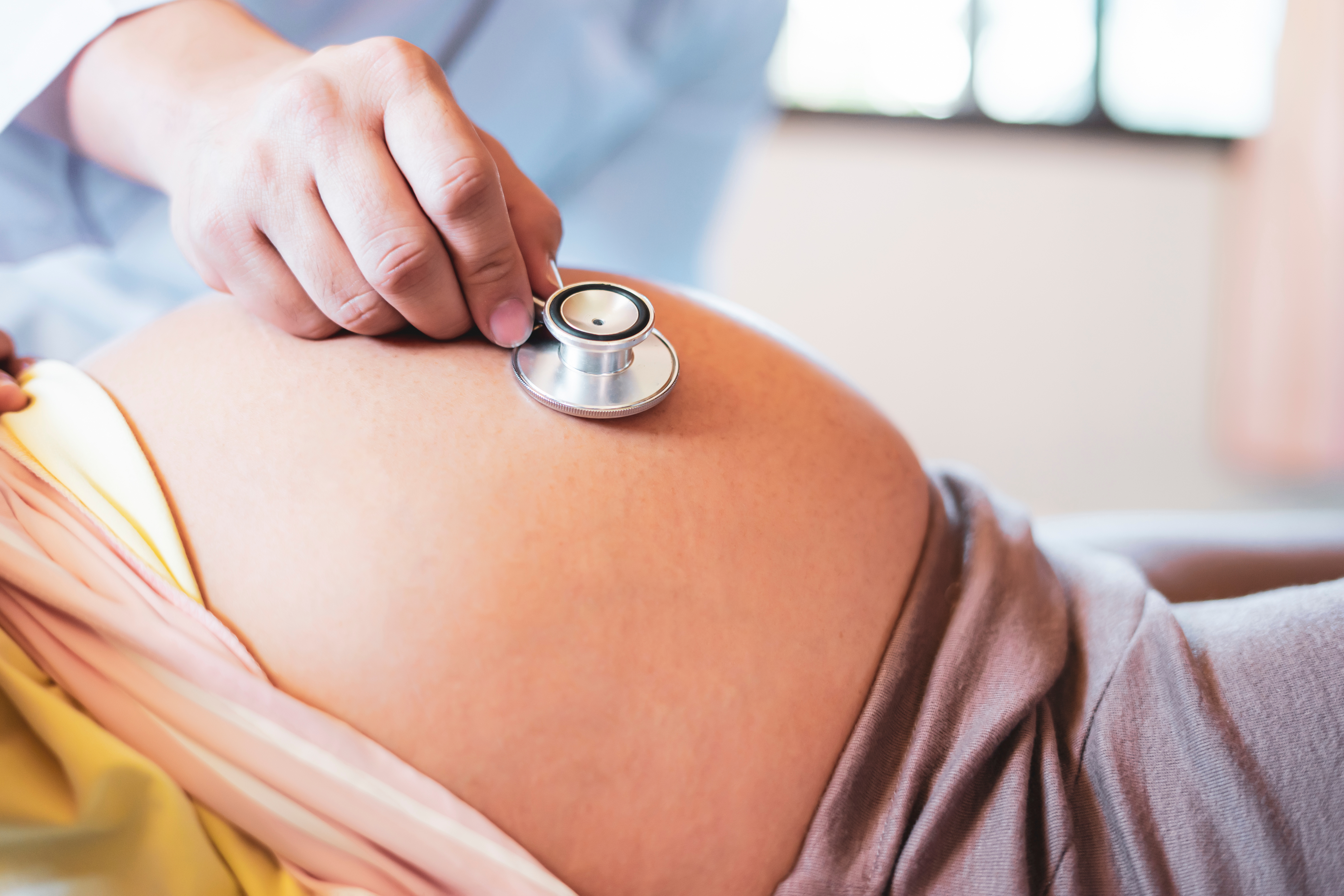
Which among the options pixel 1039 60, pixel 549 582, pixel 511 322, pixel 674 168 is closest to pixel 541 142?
pixel 674 168

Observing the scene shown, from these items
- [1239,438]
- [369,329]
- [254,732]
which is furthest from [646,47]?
[1239,438]

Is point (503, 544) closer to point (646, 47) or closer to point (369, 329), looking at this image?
point (369, 329)

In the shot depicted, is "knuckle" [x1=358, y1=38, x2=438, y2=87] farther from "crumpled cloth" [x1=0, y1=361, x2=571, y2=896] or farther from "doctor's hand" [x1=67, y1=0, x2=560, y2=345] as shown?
"crumpled cloth" [x1=0, y1=361, x2=571, y2=896]

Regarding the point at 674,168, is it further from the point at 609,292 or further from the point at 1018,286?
the point at 1018,286

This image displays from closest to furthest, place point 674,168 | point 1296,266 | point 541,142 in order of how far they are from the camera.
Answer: point 541,142 < point 674,168 < point 1296,266

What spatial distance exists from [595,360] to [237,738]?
0.27 metres

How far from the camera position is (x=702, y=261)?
1284 mm

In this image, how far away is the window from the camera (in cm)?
250

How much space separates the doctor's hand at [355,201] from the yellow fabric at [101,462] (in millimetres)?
111

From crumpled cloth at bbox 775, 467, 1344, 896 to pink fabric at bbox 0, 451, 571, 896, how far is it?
187 millimetres

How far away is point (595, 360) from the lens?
51 cm

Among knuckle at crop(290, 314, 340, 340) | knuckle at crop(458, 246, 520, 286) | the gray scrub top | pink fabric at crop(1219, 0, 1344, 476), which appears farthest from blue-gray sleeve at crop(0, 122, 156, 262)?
pink fabric at crop(1219, 0, 1344, 476)

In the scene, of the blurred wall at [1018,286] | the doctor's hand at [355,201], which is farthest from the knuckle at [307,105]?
the blurred wall at [1018,286]

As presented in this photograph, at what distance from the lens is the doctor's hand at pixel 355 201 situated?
458 millimetres
